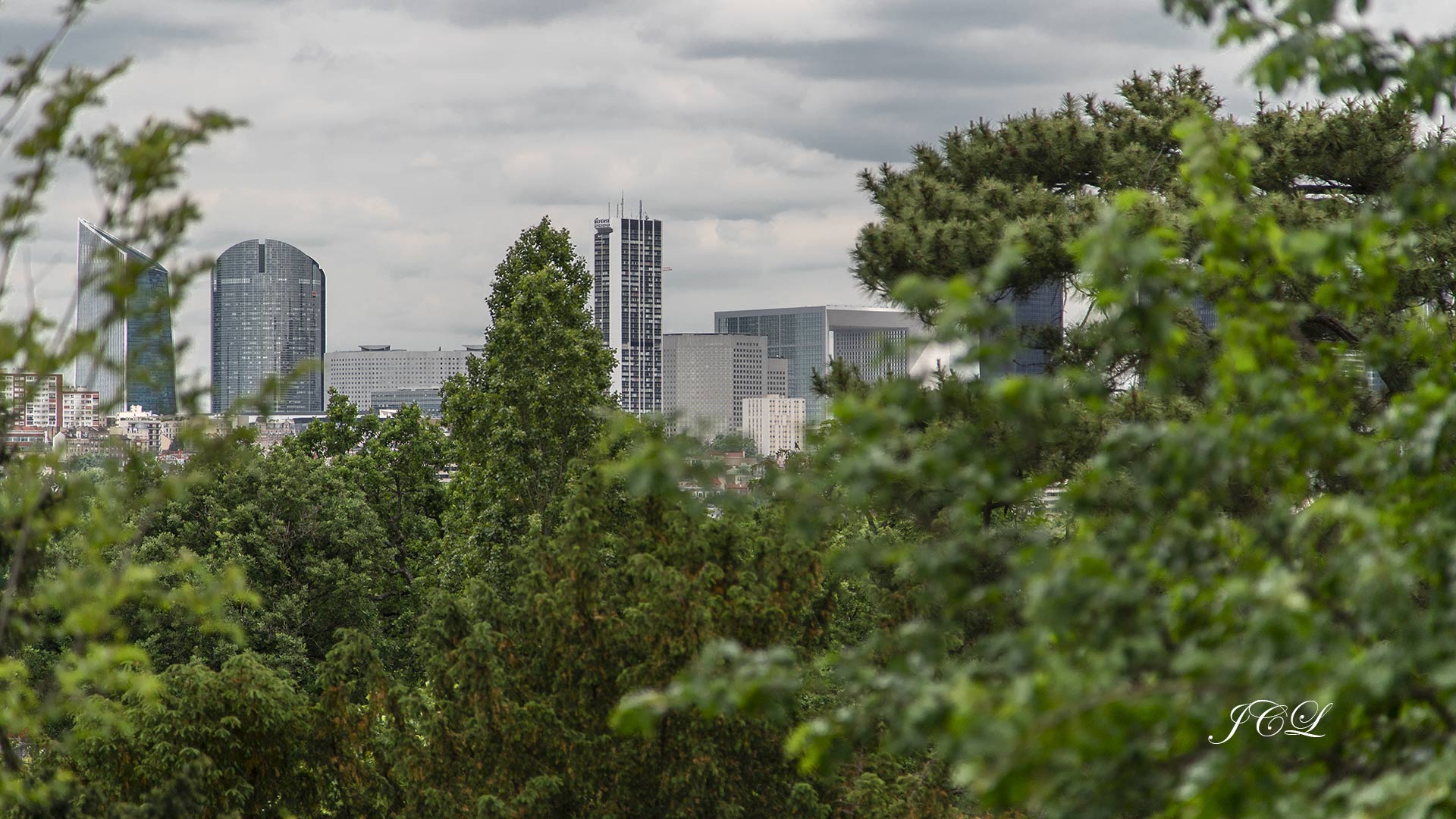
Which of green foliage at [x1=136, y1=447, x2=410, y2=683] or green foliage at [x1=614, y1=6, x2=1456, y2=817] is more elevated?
green foliage at [x1=614, y1=6, x2=1456, y2=817]

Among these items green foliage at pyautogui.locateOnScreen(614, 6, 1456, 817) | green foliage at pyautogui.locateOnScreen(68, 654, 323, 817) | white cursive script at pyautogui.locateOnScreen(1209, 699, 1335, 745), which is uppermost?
green foliage at pyautogui.locateOnScreen(614, 6, 1456, 817)

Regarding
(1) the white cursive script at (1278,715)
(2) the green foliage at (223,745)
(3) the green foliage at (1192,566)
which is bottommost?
(2) the green foliage at (223,745)

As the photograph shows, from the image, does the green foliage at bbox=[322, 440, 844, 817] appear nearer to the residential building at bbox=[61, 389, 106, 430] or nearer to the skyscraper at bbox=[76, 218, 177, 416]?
the residential building at bbox=[61, 389, 106, 430]

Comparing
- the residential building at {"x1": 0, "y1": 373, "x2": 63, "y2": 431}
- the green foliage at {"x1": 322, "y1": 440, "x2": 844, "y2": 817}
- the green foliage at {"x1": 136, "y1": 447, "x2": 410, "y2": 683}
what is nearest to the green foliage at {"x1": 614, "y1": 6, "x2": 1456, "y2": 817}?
the residential building at {"x1": 0, "y1": 373, "x2": 63, "y2": 431}

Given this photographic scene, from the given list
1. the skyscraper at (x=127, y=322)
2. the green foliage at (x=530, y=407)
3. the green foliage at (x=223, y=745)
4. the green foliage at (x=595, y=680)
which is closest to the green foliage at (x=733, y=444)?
the skyscraper at (x=127, y=322)

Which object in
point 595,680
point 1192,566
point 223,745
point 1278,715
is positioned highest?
point 1192,566

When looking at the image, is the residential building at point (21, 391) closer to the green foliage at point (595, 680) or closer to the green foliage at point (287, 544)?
the green foliage at point (595, 680)

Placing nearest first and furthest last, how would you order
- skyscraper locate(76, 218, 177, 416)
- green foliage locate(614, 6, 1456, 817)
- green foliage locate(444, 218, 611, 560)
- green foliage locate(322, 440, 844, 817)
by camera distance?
green foliage locate(614, 6, 1456, 817) → skyscraper locate(76, 218, 177, 416) → green foliage locate(322, 440, 844, 817) → green foliage locate(444, 218, 611, 560)

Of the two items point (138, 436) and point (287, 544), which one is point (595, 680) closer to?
point (138, 436)

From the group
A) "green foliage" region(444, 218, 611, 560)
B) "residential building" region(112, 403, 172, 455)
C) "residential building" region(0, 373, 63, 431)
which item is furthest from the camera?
"green foliage" region(444, 218, 611, 560)

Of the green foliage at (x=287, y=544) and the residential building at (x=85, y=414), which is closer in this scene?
the residential building at (x=85, y=414)

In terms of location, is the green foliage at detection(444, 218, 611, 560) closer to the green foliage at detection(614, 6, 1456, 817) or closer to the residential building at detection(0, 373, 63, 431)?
the residential building at detection(0, 373, 63, 431)

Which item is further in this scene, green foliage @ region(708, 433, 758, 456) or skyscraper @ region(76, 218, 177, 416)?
green foliage @ region(708, 433, 758, 456)

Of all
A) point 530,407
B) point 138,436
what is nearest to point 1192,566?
point 138,436
